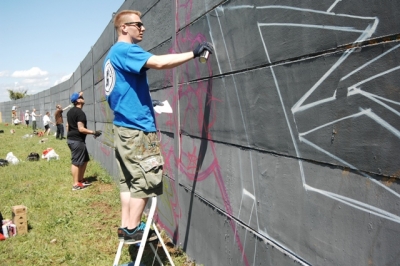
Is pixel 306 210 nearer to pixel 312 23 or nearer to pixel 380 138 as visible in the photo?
pixel 380 138

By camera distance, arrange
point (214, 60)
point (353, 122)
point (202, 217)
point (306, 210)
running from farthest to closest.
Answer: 1. point (202, 217)
2. point (214, 60)
3. point (306, 210)
4. point (353, 122)

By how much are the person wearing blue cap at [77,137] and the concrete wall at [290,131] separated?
4227mm

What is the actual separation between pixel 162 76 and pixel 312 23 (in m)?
2.63

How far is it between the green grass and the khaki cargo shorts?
1131 millimetres

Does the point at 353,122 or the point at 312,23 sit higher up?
the point at 312,23

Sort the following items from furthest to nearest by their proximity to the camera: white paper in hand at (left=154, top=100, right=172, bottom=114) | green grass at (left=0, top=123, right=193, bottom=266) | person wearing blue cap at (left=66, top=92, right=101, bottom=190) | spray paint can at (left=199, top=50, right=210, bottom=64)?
person wearing blue cap at (left=66, top=92, right=101, bottom=190)
green grass at (left=0, top=123, right=193, bottom=266)
white paper in hand at (left=154, top=100, right=172, bottom=114)
spray paint can at (left=199, top=50, right=210, bottom=64)

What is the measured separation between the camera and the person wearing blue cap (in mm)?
7469

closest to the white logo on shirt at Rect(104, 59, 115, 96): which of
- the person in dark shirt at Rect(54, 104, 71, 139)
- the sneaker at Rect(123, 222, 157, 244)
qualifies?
the sneaker at Rect(123, 222, 157, 244)

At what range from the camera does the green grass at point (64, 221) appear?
4.10 metres

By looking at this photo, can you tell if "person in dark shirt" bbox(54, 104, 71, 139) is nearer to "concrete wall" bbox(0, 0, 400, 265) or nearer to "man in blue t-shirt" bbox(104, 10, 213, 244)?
"concrete wall" bbox(0, 0, 400, 265)

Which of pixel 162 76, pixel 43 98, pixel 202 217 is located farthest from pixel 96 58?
pixel 43 98

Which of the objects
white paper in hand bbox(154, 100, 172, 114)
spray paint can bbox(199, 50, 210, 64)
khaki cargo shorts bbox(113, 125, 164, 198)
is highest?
spray paint can bbox(199, 50, 210, 64)

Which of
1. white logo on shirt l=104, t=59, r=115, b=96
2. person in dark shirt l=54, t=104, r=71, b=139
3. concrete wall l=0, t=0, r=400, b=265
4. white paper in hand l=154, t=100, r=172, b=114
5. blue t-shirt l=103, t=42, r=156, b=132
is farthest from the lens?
person in dark shirt l=54, t=104, r=71, b=139

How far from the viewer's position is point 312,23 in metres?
1.82
